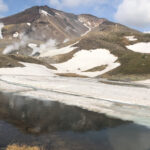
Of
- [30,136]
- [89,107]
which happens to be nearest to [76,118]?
[89,107]

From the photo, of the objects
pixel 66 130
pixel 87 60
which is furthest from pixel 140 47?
pixel 66 130

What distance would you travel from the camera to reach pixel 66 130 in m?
13.3

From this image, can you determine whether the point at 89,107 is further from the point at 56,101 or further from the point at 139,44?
the point at 139,44

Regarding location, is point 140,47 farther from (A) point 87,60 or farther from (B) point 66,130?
(B) point 66,130

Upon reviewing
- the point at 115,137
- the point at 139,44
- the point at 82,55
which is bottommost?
the point at 115,137

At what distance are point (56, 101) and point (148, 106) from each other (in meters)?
10.5

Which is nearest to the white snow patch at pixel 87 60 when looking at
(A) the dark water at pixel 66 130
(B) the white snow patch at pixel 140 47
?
(B) the white snow patch at pixel 140 47

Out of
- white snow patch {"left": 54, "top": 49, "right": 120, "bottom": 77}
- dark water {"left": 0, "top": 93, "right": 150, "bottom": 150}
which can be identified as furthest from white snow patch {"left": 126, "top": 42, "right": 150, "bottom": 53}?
dark water {"left": 0, "top": 93, "right": 150, "bottom": 150}

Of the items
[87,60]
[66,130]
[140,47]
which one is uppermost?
[140,47]

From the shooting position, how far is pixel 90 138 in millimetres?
12188

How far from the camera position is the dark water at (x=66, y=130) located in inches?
435

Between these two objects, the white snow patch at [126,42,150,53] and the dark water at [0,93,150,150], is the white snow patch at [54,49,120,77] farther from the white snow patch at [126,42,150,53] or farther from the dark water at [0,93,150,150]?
the dark water at [0,93,150,150]

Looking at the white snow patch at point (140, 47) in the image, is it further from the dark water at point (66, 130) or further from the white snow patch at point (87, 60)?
the dark water at point (66, 130)

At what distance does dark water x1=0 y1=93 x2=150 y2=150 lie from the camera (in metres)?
11.0
